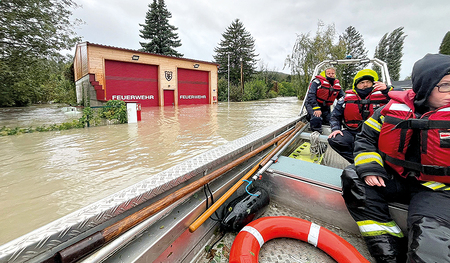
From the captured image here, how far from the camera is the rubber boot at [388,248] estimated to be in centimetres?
Result: 121

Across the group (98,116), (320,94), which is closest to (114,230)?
(320,94)

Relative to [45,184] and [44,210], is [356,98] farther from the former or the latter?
[45,184]

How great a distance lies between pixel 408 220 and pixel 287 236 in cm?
75

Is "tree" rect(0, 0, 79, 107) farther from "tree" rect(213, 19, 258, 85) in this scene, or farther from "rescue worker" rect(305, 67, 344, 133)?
"tree" rect(213, 19, 258, 85)

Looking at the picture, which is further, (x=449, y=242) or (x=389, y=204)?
(x=389, y=204)

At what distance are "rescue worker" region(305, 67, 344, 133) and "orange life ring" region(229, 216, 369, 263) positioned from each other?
9.94ft

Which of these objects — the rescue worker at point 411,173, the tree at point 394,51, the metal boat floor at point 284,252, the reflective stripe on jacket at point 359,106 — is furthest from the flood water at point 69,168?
the tree at point 394,51

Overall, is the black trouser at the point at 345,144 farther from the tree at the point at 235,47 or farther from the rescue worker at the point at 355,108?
the tree at the point at 235,47

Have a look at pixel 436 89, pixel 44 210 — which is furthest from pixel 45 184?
pixel 436 89

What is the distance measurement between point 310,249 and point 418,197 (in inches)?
30.5

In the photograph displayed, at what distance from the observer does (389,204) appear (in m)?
1.42

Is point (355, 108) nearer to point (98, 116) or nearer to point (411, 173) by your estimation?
point (411, 173)

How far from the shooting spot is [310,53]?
16.0 metres

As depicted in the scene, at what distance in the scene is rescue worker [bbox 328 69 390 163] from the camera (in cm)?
249
